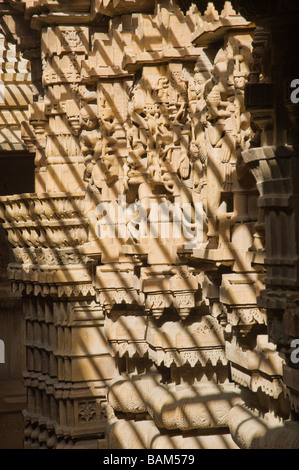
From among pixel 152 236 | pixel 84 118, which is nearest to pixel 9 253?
pixel 84 118

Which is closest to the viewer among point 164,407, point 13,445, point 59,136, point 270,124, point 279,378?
point 270,124

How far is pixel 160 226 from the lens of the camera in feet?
50.5

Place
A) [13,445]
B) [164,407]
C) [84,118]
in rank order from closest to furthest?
[164,407] < [84,118] < [13,445]

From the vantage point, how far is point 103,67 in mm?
18406

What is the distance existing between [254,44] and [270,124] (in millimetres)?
934

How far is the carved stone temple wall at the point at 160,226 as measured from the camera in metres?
9.73

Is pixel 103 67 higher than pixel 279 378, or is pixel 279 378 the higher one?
pixel 103 67

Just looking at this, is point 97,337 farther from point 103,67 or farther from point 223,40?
point 223,40

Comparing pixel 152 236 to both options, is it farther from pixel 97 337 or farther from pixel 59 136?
pixel 59 136

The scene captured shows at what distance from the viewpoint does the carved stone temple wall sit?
9734mm

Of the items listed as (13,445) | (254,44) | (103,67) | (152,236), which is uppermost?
(103,67)

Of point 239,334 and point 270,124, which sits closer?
point 270,124
